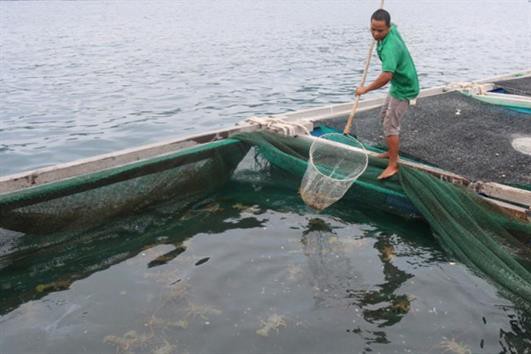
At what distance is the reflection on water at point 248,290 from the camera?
451cm

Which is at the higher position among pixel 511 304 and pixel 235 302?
pixel 235 302

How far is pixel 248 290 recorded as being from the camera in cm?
522

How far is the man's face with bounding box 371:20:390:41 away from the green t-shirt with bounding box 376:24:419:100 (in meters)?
0.07

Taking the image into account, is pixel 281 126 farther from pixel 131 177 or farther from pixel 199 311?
pixel 199 311

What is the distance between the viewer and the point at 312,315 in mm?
4820

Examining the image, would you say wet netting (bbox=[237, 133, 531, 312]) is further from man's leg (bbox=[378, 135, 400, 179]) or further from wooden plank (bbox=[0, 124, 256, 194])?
wooden plank (bbox=[0, 124, 256, 194])

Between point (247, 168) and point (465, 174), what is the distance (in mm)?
3205

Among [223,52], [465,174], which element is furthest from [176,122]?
[223,52]

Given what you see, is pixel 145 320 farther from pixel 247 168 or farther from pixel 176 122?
pixel 176 122

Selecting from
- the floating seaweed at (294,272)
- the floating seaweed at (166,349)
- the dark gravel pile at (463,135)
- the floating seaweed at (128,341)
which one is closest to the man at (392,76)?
the dark gravel pile at (463,135)

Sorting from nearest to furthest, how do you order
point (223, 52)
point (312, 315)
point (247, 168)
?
1. point (312, 315)
2. point (247, 168)
3. point (223, 52)

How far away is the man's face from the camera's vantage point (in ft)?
19.6

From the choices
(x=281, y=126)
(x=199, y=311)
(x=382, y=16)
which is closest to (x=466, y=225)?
(x=382, y=16)

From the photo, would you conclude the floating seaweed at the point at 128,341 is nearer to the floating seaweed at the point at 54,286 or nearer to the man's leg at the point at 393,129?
the floating seaweed at the point at 54,286
